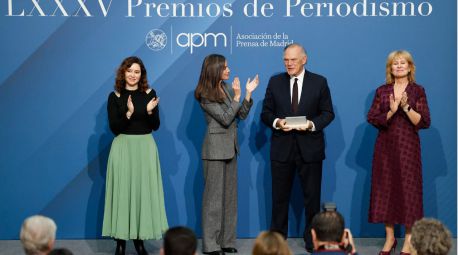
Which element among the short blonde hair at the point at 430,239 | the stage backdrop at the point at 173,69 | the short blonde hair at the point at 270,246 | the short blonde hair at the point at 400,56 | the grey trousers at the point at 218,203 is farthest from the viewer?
the stage backdrop at the point at 173,69

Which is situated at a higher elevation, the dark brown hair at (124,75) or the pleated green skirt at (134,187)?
the dark brown hair at (124,75)

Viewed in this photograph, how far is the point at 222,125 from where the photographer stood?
226 inches

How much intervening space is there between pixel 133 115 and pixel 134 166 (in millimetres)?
362

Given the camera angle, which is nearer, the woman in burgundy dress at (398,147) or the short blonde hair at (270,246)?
the short blonde hair at (270,246)

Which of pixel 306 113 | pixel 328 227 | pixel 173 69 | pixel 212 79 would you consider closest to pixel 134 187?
pixel 212 79

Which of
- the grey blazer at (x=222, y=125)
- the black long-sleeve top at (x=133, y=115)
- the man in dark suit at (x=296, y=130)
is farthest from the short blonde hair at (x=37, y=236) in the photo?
the man in dark suit at (x=296, y=130)

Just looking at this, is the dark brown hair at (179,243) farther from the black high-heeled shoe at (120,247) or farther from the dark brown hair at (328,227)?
the black high-heeled shoe at (120,247)

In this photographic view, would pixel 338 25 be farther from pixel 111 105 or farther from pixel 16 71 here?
pixel 16 71

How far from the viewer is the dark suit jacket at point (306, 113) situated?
19.1 ft

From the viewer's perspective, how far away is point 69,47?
6.38 m

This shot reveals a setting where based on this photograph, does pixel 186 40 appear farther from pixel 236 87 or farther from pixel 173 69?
pixel 236 87

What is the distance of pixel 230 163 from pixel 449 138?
1.89 meters

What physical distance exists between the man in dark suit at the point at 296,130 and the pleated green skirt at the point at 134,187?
0.91 metres

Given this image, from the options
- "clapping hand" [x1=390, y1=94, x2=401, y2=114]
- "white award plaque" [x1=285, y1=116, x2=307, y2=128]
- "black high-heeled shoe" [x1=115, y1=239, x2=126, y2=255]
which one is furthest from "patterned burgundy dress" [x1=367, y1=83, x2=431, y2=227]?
"black high-heeled shoe" [x1=115, y1=239, x2=126, y2=255]
